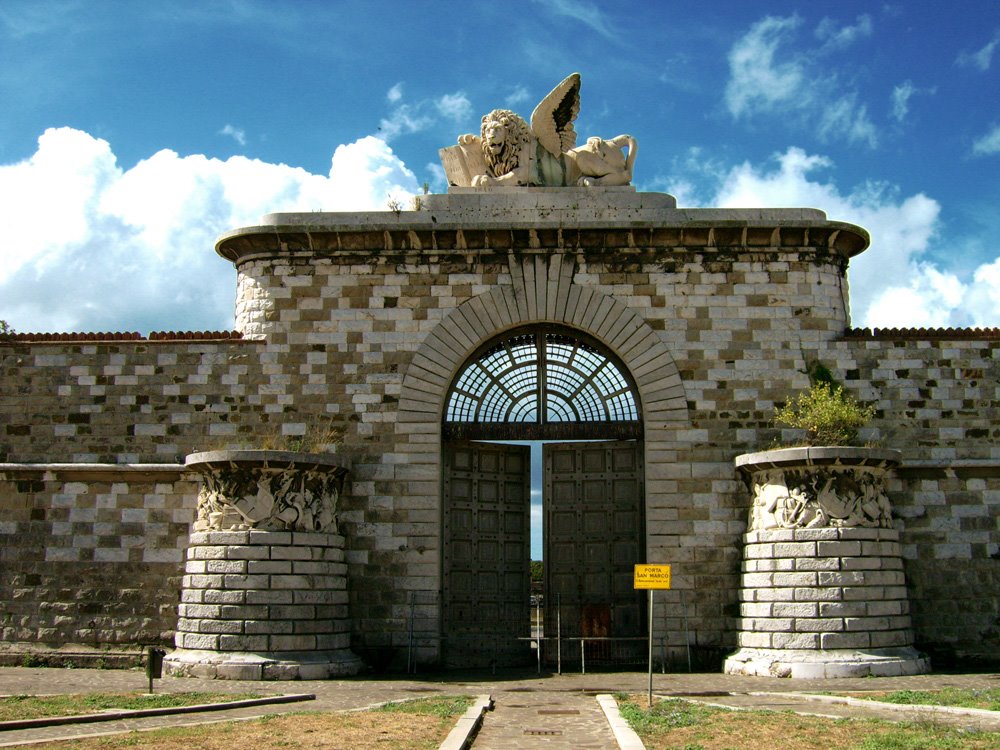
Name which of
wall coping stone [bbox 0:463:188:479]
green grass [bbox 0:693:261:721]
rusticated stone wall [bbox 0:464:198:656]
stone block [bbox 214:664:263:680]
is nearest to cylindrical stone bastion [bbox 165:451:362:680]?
stone block [bbox 214:664:263:680]

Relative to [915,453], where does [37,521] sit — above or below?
below

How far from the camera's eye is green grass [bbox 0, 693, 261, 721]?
11086 millimetres

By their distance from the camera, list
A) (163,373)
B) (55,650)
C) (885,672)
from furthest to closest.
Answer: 1. (163,373)
2. (55,650)
3. (885,672)

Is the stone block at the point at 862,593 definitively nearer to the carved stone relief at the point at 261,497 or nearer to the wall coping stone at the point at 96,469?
the carved stone relief at the point at 261,497

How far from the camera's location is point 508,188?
18.7m

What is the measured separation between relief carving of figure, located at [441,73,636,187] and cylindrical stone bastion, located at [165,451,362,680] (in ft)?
20.6

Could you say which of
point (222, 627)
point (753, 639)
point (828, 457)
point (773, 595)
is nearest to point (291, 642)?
point (222, 627)

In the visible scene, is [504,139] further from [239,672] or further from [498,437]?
[239,672]

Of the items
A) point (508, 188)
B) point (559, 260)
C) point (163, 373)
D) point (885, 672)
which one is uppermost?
point (508, 188)

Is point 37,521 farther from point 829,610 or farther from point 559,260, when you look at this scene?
point 829,610

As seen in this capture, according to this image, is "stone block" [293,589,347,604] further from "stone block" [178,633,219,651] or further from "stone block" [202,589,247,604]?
"stone block" [178,633,219,651]

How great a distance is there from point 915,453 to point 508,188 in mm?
8338

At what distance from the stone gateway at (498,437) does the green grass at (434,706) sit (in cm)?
356

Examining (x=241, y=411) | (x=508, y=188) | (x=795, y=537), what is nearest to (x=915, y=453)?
(x=795, y=537)
